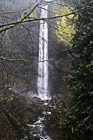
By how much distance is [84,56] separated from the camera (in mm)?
5652

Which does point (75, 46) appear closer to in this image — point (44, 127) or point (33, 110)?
point (44, 127)

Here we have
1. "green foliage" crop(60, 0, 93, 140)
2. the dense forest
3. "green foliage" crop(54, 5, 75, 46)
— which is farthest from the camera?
"green foliage" crop(60, 0, 93, 140)

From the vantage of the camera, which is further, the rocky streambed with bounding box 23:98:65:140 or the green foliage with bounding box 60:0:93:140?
the rocky streambed with bounding box 23:98:65:140

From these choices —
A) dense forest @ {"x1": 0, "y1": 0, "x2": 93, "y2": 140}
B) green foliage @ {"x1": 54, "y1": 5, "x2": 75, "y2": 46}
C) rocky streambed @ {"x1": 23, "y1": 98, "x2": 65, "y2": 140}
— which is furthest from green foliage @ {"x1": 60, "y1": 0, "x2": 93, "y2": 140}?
rocky streambed @ {"x1": 23, "y1": 98, "x2": 65, "y2": 140}

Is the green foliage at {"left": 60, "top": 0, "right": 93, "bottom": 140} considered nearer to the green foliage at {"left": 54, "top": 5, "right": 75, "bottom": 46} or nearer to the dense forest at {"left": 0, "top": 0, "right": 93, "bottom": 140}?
the dense forest at {"left": 0, "top": 0, "right": 93, "bottom": 140}

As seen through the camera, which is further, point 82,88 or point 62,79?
point 62,79

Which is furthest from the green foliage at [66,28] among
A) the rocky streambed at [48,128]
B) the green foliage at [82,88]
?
the rocky streambed at [48,128]

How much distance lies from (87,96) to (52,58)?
1471 centimetres

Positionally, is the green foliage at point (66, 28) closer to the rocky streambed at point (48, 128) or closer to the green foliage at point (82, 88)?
the green foliage at point (82, 88)

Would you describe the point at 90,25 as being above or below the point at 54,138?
above

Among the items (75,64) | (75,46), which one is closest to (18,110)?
(75,64)

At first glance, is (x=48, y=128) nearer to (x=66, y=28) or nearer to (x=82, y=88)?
(x=82, y=88)

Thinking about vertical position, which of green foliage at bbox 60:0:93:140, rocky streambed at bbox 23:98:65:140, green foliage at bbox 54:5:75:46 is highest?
green foliage at bbox 54:5:75:46

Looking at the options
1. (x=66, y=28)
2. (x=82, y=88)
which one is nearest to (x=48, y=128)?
(x=82, y=88)
